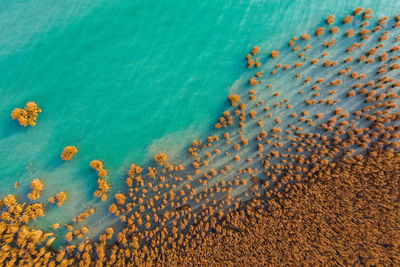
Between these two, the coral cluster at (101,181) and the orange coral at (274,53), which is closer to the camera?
the coral cluster at (101,181)

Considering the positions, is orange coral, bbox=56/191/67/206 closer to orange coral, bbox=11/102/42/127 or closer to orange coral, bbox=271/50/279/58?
orange coral, bbox=11/102/42/127

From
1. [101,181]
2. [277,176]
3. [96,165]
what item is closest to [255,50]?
[277,176]

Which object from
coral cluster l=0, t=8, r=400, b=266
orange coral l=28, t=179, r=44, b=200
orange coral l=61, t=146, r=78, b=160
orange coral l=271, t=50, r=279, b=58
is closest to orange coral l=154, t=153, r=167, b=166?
coral cluster l=0, t=8, r=400, b=266

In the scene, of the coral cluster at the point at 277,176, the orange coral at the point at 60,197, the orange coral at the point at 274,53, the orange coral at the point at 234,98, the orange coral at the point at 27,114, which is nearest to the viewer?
the coral cluster at the point at 277,176

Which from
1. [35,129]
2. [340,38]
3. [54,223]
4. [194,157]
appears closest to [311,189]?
[194,157]

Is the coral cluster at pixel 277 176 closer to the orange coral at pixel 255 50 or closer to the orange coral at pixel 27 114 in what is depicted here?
the orange coral at pixel 255 50

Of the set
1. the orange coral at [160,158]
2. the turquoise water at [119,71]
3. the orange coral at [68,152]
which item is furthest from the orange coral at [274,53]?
the orange coral at [68,152]

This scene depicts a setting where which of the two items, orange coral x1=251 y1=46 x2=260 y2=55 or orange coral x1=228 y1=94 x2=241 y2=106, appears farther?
orange coral x1=251 y1=46 x2=260 y2=55

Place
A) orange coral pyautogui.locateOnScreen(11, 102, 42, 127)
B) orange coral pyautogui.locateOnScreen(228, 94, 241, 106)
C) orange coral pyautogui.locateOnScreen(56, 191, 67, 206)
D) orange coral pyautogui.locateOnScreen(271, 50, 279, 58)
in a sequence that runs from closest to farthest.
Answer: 1. orange coral pyautogui.locateOnScreen(11, 102, 42, 127)
2. orange coral pyautogui.locateOnScreen(56, 191, 67, 206)
3. orange coral pyautogui.locateOnScreen(228, 94, 241, 106)
4. orange coral pyautogui.locateOnScreen(271, 50, 279, 58)

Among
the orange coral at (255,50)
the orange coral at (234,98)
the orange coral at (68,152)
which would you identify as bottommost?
the orange coral at (234,98)

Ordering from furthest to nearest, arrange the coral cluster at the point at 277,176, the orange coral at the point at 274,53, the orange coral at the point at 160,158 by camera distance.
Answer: the orange coral at the point at 274,53, the orange coral at the point at 160,158, the coral cluster at the point at 277,176
